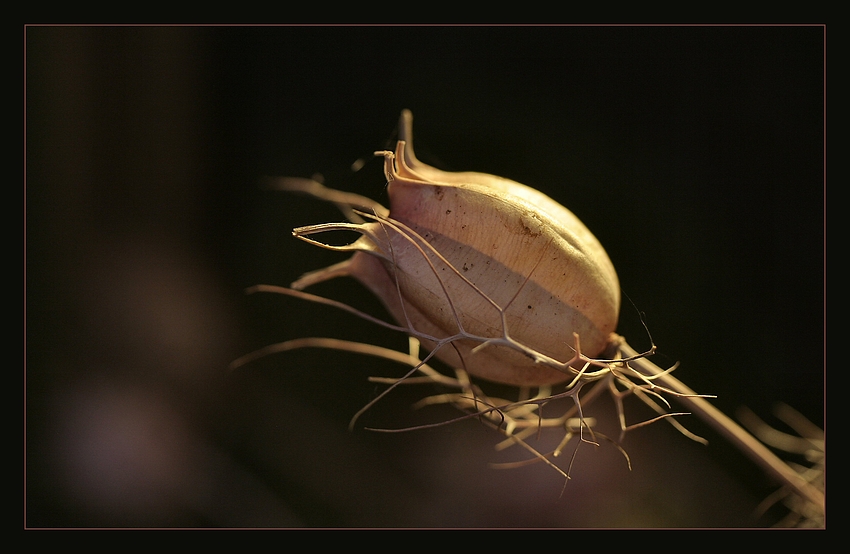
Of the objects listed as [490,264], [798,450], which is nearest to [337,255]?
[490,264]

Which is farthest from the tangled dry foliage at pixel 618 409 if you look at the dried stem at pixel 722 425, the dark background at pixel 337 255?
the dark background at pixel 337 255

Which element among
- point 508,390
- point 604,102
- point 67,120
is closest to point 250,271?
point 67,120

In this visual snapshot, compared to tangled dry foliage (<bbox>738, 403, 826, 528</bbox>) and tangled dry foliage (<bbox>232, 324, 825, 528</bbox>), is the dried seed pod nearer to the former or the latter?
tangled dry foliage (<bbox>232, 324, 825, 528</bbox>)

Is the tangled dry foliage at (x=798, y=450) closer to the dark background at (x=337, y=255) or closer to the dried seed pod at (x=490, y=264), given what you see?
the dark background at (x=337, y=255)

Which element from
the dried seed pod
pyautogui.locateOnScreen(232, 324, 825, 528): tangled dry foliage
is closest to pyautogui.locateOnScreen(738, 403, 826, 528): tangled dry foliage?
pyautogui.locateOnScreen(232, 324, 825, 528): tangled dry foliage

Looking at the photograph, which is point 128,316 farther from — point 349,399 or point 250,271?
point 349,399

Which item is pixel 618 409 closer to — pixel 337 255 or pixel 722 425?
pixel 722 425
